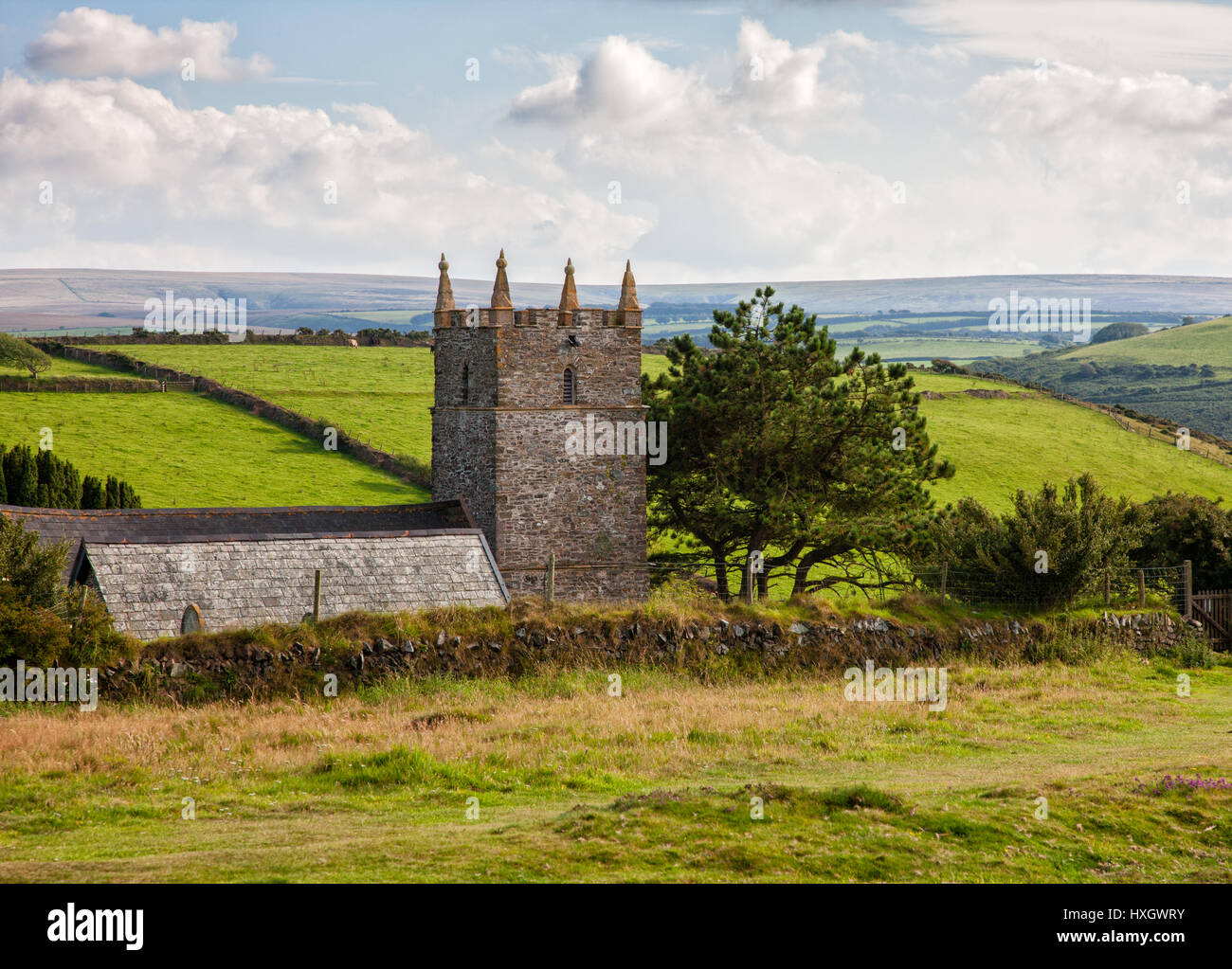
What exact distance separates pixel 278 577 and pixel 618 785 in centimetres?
1319

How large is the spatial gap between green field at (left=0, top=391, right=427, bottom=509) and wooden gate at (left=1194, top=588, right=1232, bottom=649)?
33433 millimetres

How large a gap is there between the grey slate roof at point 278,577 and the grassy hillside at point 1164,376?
11598 centimetres

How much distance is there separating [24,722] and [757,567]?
21234 millimetres

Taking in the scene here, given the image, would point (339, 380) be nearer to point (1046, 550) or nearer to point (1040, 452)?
point (1040, 452)

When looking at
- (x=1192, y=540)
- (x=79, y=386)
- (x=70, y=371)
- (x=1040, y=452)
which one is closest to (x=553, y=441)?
(x=1192, y=540)

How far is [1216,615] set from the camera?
32.0 meters

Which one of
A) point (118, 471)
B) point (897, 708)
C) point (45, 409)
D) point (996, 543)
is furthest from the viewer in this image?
point (45, 409)

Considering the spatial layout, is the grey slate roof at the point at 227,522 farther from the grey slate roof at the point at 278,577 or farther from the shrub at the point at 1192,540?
the shrub at the point at 1192,540

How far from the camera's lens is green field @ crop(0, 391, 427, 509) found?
55.4 meters
